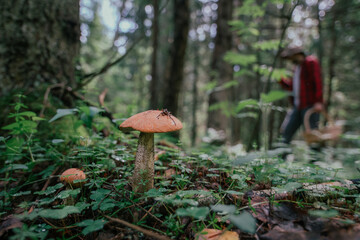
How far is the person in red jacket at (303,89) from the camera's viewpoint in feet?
14.8

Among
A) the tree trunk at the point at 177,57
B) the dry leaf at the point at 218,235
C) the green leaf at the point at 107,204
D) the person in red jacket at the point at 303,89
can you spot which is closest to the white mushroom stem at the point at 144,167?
the green leaf at the point at 107,204

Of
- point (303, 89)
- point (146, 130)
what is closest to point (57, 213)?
point (146, 130)

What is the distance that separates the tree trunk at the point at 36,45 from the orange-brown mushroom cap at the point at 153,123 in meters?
2.22

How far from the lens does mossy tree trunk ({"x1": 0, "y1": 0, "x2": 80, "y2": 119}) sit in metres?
2.79

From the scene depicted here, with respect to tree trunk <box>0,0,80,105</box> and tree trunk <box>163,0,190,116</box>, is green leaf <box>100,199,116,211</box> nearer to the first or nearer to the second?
tree trunk <box>0,0,80,105</box>

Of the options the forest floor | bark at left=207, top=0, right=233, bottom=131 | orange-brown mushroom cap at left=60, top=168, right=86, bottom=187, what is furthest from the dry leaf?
bark at left=207, top=0, right=233, bottom=131

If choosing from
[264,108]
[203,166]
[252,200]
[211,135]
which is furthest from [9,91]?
[211,135]

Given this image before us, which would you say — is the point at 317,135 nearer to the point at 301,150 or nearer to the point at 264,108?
the point at 301,150

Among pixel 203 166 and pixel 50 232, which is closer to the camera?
pixel 50 232

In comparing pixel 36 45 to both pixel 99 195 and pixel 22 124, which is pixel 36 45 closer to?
pixel 22 124

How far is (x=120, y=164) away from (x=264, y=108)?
212 centimetres

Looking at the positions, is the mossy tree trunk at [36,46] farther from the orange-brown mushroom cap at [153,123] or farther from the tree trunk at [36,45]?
the orange-brown mushroom cap at [153,123]

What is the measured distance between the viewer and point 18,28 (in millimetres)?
2844

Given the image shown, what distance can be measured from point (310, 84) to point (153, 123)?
15.2ft
